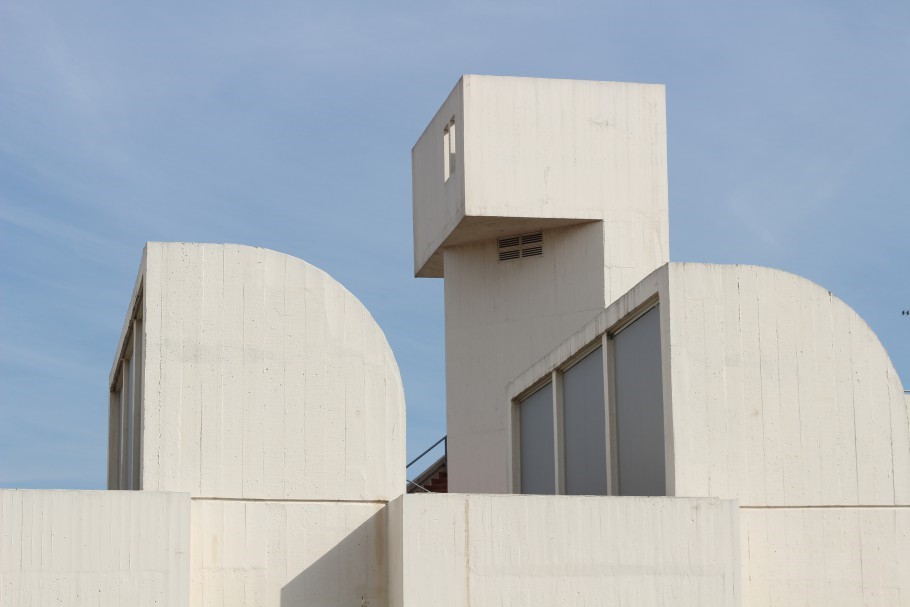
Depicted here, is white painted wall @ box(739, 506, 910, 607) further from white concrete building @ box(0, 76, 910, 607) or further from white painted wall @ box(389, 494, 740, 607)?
white painted wall @ box(389, 494, 740, 607)

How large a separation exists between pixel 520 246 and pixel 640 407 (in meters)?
11.2

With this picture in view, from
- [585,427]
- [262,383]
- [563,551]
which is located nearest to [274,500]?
[262,383]

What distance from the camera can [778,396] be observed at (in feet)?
52.3

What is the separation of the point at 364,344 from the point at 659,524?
3.57m

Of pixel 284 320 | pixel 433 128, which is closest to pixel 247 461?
pixel 284 320

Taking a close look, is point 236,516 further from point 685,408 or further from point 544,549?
point 685,408

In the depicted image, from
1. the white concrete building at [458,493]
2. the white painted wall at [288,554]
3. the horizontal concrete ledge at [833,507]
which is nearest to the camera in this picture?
the white concrete building at [458,493]

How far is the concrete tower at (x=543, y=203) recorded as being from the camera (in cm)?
2633

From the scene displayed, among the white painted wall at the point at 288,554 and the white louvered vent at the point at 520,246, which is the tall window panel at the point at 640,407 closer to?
the white painted wall at the point at 288,554

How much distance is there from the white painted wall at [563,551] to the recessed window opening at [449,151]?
13741 millimetres

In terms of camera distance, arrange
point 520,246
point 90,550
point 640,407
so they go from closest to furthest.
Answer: point 90,550, point 640,407, point 520,246

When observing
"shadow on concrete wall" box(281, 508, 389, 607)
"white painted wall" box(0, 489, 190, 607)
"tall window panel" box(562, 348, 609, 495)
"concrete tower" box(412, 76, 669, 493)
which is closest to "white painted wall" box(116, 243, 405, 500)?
"shadow on concrete wall" box(281, 508, 389, 607)

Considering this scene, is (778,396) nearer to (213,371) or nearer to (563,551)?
(563,551)

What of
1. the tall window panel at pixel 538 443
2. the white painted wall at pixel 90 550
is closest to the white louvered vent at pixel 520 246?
the tall window panel at pixel 538 443
